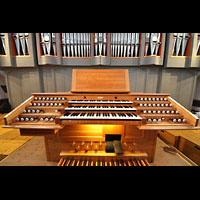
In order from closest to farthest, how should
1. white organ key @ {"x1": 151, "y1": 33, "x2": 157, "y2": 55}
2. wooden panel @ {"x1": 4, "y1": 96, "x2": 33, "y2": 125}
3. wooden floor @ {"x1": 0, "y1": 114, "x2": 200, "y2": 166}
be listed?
wooden panel @ {"x1": 4, "y1": 96, "x2": 33, "y2": 125}, wooden floor @ {"x1": 0, "y1": 114, "x2": 200, "y2": 166}, white organ key @ {"x1": 151, "y1": 33, "x2": 157, "y2": 55}

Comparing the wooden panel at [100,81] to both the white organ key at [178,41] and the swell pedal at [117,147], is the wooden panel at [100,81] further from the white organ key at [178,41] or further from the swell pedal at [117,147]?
the white organ key at [178,41]

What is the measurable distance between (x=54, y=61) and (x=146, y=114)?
388 cm

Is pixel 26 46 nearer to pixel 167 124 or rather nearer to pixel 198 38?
pixel 167 124

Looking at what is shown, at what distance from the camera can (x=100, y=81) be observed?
90.2 inches

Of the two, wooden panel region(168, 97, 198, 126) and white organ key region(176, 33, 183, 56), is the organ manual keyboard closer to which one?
wooden panel region(168, 97, 198, 126)

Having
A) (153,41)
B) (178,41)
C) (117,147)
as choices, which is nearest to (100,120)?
(117,147)

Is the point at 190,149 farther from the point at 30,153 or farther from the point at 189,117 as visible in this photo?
the point at 30,153

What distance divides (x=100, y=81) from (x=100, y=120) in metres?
1.06

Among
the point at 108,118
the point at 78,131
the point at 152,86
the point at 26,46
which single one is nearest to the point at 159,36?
the point at 152,86

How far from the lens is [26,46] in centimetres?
399

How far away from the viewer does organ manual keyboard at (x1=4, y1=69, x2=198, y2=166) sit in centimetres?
160

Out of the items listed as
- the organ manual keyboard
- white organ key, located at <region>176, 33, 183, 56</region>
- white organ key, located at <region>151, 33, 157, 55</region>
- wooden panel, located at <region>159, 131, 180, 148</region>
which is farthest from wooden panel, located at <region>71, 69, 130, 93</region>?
white organ key, located at <region>176, 33, 183, 56</region>

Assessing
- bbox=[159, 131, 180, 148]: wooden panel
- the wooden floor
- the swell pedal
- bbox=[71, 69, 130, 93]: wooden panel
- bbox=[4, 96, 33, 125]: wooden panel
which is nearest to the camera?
bbox=[4, 96, 33, 125]: wooden panel

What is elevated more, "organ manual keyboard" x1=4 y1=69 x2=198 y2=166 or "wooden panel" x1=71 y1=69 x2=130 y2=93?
"wooden panel" x1=71 y1=69 x2=130 y2=93
